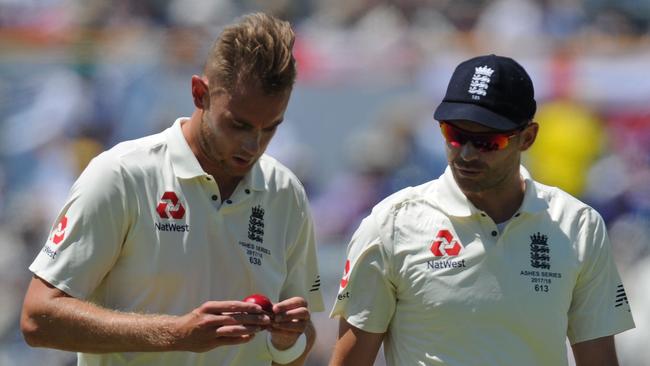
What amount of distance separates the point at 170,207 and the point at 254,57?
1.91 ft

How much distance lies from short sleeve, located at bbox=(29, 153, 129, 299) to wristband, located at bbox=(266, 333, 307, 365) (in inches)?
28.1

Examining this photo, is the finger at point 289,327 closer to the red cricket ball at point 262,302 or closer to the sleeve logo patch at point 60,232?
the red cricket ball at point 262,302

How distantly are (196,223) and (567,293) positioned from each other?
4.64 feet

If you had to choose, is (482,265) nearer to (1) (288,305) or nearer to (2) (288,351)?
(2) (288,351)

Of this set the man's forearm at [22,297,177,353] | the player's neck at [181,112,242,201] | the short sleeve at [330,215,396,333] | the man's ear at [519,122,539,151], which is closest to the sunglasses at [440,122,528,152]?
the man's ear at [519,122,539,151]

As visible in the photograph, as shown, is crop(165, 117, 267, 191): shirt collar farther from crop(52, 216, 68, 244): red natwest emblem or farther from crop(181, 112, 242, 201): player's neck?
crop(52, 216, 68, 244): red natwest emblem

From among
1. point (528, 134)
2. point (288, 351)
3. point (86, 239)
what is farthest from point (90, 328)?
point (528, 134)

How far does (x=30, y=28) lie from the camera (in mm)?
12984

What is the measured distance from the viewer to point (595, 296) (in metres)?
4.86

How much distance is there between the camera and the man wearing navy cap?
474 cm

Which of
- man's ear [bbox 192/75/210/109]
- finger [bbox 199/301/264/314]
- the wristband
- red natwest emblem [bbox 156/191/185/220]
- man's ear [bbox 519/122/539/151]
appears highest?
man's ear [bbox 192/75/210/109]

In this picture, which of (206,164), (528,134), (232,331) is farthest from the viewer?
(528,134)

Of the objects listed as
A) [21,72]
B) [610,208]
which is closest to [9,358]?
[21,72]

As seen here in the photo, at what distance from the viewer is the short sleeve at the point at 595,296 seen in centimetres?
486
